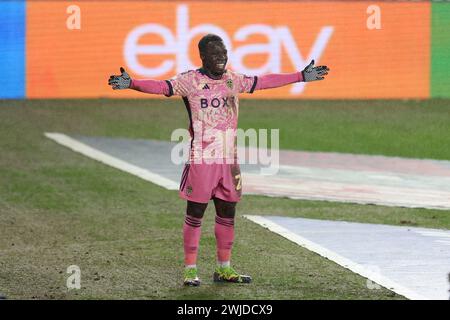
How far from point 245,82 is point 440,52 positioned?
14.6 meters

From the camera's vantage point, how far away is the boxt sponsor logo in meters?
23.3

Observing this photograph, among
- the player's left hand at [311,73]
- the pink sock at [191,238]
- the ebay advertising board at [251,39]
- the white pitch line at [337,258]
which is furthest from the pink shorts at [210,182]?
the ebay advertising board at [251,39]

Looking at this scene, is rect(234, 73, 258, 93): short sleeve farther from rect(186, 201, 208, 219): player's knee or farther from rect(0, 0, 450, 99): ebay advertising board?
rect(0, 0, 450, 99): ebay advertising board

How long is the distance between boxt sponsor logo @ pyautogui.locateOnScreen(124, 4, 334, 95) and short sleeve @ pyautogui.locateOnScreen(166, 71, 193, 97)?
548 inches

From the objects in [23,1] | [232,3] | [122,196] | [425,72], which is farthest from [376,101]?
[122,196]

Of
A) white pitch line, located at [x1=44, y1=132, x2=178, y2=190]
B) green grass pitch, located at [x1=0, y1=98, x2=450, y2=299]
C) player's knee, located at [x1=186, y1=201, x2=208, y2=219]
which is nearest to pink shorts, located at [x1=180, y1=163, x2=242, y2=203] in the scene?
player's knee, located at [x1=186, y1=201, x2=208, y2=219]

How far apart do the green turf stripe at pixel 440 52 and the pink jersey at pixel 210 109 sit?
47.7ft

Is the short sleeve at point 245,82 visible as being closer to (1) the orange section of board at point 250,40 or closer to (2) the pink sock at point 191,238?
(2) the pink sock at point 191,238

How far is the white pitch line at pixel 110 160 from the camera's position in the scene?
1565cm

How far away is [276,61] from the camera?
2341 cm

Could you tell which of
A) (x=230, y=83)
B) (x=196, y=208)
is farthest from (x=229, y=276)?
(x=230, y=83)

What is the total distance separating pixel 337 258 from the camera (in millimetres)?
10602

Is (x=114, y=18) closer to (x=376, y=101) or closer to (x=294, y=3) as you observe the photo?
(x=294, y=3)
